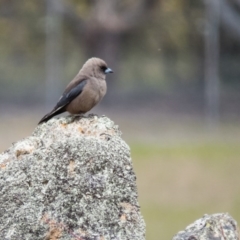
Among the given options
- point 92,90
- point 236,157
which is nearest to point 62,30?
point 236,157

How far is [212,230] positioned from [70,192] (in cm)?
65

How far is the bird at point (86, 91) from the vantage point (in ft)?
23.8

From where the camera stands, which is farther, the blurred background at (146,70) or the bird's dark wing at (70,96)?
the blurred background at (146,70)

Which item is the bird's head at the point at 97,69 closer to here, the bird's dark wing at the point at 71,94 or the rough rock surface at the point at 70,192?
the bird's dark wing at the point at 71,94

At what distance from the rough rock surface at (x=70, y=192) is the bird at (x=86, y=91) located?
300 cm

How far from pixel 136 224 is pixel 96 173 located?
29 centimetres

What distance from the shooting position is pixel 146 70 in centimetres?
2128

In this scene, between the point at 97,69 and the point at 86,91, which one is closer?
the point at 86,91

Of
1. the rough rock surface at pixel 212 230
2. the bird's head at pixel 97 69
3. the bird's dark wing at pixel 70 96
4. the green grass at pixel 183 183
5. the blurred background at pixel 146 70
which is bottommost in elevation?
the rough rock surface at pixel 212 230

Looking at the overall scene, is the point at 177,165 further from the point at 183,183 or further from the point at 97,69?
the point at 97,69

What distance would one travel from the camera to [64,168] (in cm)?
399

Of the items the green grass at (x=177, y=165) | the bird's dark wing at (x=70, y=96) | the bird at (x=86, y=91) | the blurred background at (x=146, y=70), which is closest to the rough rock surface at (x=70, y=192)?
the bird at (x=86, y=91)

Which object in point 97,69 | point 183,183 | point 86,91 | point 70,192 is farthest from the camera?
point 183,183

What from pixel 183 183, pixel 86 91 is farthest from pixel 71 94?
pixel 183 183
